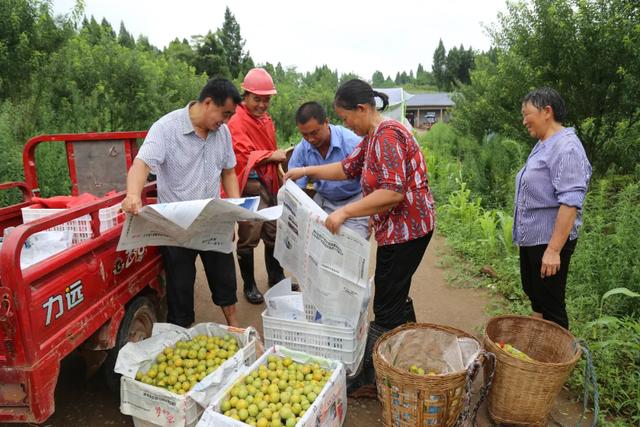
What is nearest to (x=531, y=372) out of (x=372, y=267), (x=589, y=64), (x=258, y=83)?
(x=258, y=83)

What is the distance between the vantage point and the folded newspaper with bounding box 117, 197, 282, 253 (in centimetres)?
231

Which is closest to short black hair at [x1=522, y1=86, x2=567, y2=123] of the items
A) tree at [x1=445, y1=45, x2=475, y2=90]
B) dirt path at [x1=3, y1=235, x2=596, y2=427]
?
dirt path at [x1=3, y1=235, x2=596, y2=427]

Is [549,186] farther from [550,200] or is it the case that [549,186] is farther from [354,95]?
[354,95]

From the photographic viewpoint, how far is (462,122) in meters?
13.0

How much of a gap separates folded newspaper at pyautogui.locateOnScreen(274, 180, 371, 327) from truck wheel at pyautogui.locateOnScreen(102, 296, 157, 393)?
104 cm

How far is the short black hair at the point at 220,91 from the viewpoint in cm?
280

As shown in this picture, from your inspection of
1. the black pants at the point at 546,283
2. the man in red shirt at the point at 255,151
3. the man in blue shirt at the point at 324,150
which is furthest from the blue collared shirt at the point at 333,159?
the black pants at the point at 546,283

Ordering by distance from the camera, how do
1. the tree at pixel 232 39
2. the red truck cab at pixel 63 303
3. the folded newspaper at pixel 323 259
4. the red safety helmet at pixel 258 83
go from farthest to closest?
1. the tree at pixel 232 39
2. the red safety helmet at pixel 258 83
3. the folded newspaper at pixel 323 259
4. the red truck cab at pixel 63 303

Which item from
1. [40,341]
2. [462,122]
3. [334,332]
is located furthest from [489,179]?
[40,341]

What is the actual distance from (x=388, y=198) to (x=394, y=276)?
58cm

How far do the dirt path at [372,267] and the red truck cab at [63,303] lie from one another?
28 cm

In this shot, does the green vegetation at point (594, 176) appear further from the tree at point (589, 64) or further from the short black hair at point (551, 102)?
the short black hair at point (551, 102)

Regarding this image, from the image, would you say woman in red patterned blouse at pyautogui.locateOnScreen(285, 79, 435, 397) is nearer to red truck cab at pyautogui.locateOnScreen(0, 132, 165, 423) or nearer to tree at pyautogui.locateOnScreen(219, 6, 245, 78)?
red truck cab at pyautogui.locateOnScreen(0, 132, 165, 423)

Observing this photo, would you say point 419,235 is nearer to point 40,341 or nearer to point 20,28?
point 40,341
